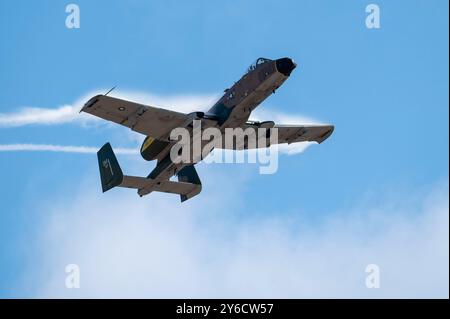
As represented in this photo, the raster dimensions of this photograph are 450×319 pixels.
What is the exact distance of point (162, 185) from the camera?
57.0m

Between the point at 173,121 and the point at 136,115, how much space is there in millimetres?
2155

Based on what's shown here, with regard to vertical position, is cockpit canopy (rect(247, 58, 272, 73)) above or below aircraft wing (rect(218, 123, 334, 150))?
above

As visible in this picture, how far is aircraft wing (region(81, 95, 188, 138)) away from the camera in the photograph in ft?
170

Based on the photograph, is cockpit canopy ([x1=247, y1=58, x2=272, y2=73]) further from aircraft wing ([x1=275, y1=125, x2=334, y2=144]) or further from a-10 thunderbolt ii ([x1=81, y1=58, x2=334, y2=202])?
aircraft wing ([x1=275, y1=125, x2=334, y2=144])

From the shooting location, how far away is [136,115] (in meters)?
53.1

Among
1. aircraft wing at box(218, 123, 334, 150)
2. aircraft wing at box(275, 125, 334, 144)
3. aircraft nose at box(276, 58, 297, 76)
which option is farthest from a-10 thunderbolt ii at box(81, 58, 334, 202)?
aircraft wing at box(275, 125, 334, 144)

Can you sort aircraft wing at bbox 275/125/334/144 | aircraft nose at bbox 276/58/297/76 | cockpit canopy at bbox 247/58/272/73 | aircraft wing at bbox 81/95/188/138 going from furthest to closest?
aircraft wing at bbox 275/125/334/144
aircraft wing at bbox 81/95/188/138
cockpit canopy at bbox 247/58/272/73
aircraft nose at bbox 276/58/297/76

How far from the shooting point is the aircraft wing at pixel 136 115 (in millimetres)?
51875

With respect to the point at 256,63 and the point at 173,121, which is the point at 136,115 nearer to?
the point at 173,121
